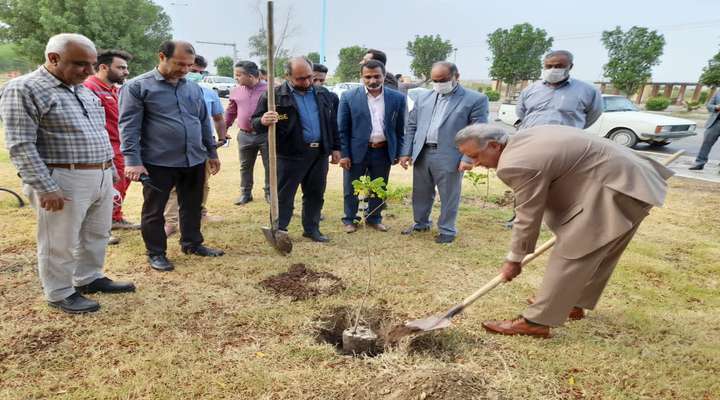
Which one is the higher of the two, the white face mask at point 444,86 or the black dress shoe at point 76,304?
the white face mask at point 444,86

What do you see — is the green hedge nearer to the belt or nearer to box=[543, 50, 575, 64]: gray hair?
box=[543, 50, 575, 64]: gray hair

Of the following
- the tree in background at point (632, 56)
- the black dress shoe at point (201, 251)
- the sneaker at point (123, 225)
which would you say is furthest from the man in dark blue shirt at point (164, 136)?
the tree in background at point (632, 56)

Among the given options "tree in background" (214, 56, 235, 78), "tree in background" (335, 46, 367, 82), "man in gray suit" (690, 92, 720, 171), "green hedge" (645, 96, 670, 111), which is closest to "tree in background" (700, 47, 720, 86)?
"green hedge" (645, 96, 670, 111)

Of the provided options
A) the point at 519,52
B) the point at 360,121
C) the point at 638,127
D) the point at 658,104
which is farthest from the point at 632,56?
the point at 360,121

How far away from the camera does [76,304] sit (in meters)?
2.96

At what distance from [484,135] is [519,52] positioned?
4167cm

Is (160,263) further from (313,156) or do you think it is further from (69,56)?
(69,56)

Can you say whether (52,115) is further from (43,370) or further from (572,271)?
(572,271)

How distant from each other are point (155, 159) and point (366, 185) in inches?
67.8

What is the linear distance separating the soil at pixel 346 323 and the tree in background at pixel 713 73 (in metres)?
26.7

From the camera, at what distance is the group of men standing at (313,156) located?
2.49 metres

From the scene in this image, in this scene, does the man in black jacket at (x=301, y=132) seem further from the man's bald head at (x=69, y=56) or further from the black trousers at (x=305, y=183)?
the man's bald head at (x=69, y=56)

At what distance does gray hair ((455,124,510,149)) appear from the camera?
8.46 feet

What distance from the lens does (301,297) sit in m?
3.36
